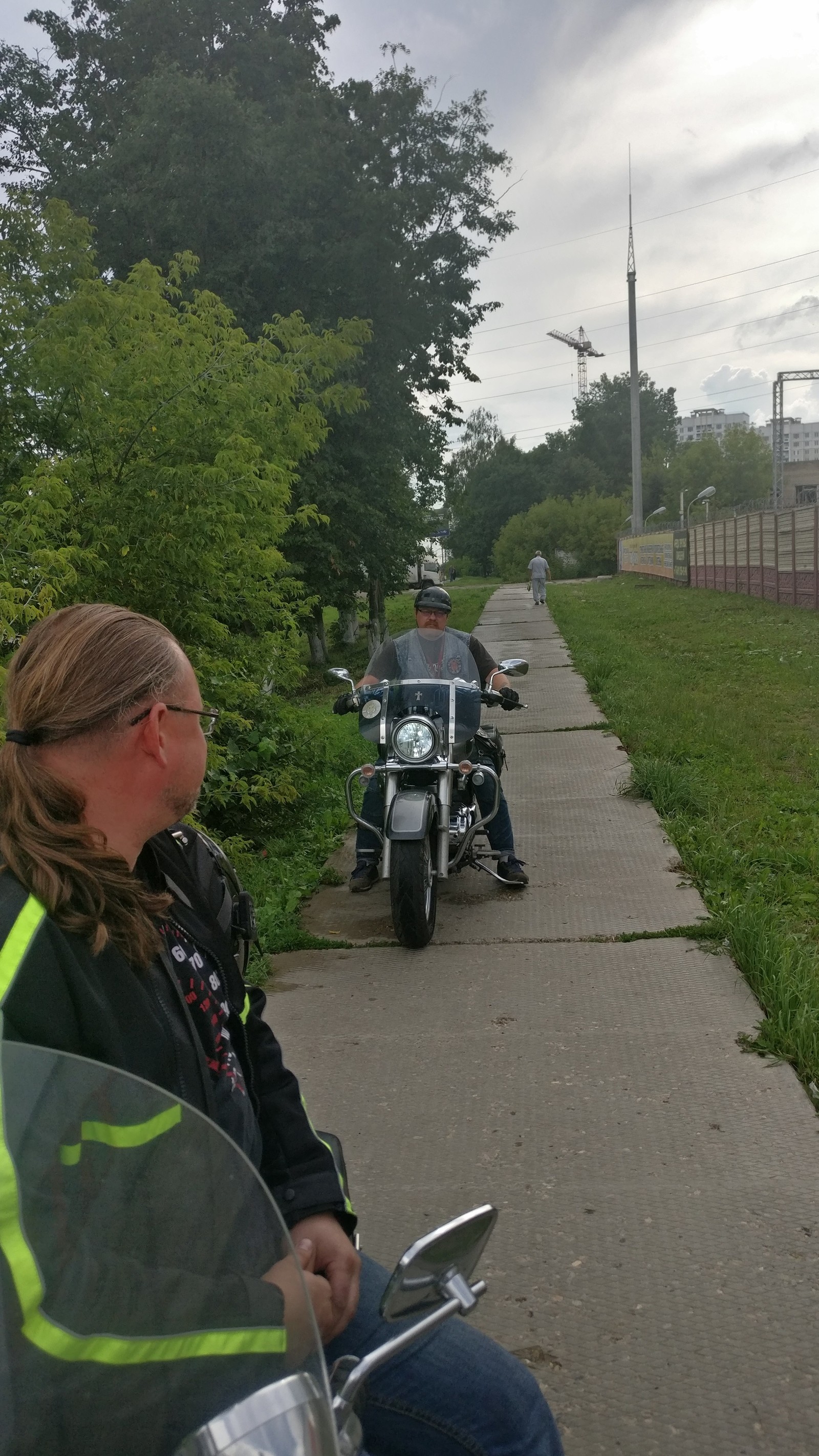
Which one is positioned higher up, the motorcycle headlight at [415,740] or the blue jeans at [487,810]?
the motorcycle headlight at [415,740]

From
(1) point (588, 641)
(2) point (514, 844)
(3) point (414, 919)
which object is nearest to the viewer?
(3) point (414, 919)

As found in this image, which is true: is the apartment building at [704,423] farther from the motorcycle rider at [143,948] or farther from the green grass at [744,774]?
the motorcycle rider at [143,948]

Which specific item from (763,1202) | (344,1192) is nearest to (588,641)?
(763,1202)

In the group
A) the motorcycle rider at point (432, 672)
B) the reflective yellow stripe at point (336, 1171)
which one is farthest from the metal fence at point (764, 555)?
the reflective yellow stripe at point (336, 1171)

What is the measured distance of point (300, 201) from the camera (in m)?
16.1

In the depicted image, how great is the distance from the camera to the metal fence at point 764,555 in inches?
875

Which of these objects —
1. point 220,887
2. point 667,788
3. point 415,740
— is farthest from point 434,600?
point 220,887

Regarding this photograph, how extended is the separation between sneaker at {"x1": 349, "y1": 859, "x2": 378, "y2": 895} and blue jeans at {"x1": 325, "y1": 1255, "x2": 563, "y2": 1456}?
4.63m

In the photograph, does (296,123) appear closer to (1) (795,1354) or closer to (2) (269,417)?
(2) (269,417)

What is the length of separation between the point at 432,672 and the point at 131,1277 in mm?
4921

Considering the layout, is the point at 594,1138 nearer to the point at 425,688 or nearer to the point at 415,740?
the point at 415,740

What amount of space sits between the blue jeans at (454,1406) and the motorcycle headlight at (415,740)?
3.97 meters

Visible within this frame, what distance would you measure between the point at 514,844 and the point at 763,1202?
365 centimetres

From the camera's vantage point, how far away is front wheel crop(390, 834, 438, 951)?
497 centimetres
